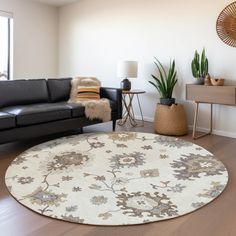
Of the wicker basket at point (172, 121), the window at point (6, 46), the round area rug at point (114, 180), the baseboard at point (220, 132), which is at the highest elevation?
the window at point (6, 46)

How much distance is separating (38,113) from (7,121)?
384 millimetres

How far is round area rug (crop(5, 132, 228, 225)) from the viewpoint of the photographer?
192 centimetres

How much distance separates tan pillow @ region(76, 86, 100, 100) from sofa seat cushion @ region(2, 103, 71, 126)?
563 millimetres

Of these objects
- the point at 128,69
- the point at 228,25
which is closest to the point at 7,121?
the point at 128,69

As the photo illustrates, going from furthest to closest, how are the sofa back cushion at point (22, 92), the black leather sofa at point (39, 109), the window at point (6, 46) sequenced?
the window at point (6, 46)
the sofa back cushion at point (22, 92)
the black leather sofa at point (39, 109)

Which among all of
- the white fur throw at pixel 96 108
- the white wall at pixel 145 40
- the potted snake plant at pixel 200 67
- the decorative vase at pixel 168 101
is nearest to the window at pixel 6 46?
the white wall at pixel 145 40

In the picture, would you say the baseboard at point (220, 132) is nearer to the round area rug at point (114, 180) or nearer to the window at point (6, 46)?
the round area rug at point (114, 180)

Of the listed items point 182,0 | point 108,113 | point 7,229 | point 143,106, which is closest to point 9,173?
→ point 7,229

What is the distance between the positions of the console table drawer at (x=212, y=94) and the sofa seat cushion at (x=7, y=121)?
2.35 metres

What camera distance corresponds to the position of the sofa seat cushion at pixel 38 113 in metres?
3.11

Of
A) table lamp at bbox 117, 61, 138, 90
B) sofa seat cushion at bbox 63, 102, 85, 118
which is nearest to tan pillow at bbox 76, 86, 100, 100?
sofa seat cushion at bbox 63, 102, 85, 118

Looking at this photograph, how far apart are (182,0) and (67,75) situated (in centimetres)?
288

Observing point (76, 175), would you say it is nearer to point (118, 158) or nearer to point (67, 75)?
point (118, 158)

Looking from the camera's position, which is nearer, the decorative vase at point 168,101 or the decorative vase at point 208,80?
the decorative vase at point 208,80
